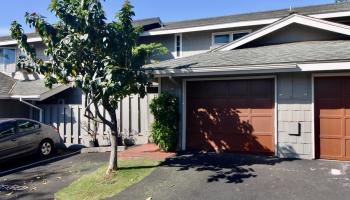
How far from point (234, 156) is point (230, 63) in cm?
290

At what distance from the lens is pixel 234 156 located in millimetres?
10641

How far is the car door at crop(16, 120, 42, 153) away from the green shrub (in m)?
4.78

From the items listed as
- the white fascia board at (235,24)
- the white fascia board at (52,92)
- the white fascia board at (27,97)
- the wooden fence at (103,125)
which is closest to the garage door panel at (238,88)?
the wooden fence at (103,125)

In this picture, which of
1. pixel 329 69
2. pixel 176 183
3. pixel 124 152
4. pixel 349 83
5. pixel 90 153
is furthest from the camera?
pixel 90 153

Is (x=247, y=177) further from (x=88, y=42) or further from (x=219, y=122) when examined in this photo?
(x=88, y=42)

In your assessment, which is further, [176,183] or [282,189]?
[176,183]

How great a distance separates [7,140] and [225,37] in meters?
11.0

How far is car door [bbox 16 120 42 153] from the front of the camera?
1234cm

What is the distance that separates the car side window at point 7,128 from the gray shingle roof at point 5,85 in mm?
5136

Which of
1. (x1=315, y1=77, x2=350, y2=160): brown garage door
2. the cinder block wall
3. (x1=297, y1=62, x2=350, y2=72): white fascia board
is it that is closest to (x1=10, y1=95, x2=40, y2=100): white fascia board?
the cinder block wall

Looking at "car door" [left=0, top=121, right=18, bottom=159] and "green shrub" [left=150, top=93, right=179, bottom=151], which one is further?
"car door" [left=0, top=121, right=18, bottom=159]

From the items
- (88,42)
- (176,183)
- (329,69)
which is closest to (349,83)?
(329,69)

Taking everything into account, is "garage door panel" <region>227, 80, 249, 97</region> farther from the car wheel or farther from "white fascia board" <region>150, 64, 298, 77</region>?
the car wheel

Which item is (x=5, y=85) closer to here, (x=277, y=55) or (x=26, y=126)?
(x=26, y=126)
